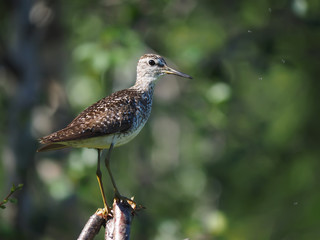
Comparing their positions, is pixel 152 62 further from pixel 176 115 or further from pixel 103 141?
pixel 176 115

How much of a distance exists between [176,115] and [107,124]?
6016mm

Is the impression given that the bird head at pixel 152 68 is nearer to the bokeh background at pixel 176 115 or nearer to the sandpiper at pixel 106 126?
the sandpiper at pixel 106 126

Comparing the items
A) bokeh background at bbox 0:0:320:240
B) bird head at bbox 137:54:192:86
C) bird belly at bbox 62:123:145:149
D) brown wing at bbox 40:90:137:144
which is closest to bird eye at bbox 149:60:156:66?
bird head at bbox 137:54:192:86

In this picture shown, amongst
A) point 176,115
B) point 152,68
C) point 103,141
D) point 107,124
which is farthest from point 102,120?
point 176,115

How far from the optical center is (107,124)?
20.7ft

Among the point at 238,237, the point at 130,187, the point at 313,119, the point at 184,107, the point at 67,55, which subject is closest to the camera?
the point at 184,107

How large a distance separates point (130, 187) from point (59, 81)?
2911 mm

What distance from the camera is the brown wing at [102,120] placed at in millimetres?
5910

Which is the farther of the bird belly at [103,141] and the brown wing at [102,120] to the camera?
the bird belly at [103,141]

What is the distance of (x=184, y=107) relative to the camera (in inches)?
408

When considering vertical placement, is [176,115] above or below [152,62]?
above

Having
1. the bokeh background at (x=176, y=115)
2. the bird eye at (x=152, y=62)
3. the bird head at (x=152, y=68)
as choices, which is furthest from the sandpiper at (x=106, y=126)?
the bokeh background at (x=176, y=115)

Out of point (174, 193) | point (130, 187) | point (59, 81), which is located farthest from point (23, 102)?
point (174, 193)

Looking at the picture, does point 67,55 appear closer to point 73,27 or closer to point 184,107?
point 73,27
